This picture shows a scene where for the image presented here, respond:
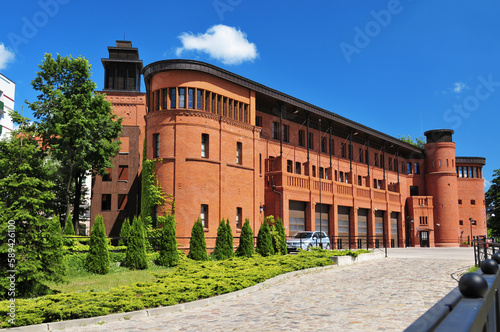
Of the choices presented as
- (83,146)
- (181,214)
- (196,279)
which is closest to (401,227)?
(181,214)

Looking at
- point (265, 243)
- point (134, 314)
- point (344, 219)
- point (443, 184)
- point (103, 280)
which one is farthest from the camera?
point (443, 184)

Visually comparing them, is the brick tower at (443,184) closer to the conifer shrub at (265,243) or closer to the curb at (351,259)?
the curb at (351,259)

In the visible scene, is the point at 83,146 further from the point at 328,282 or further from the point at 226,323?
the point at 226,323

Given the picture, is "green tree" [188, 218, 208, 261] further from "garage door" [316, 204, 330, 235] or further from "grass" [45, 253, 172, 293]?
"garage door" [316, 204, 330, 235]

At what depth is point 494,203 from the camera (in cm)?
6419

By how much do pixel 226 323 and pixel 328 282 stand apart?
7947 mm

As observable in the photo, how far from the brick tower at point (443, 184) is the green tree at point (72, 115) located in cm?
4530

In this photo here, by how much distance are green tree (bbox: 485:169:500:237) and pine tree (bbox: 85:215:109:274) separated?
2049 inches

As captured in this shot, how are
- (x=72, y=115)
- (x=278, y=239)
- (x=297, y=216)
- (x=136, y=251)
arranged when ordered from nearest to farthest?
(x=136, y=251) → (x=278, y=239) → (x=72, y=115) → (x=297, y=216)

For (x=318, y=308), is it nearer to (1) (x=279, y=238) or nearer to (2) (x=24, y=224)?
(2) (x=24, y=224)

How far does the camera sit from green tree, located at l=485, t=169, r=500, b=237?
191 ft

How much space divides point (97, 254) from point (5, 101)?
4031 centimetres

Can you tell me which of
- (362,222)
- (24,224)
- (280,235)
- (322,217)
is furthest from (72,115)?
(362,222)

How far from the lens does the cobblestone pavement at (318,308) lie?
29.7ft
